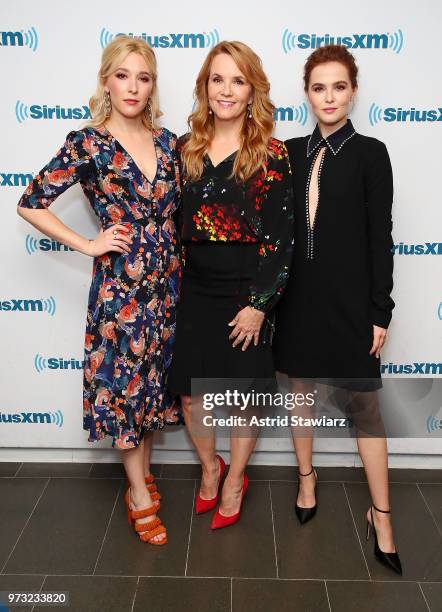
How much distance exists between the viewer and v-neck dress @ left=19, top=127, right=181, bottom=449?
2.11m

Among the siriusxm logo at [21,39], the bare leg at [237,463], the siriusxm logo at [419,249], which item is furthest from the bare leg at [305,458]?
the siriusxm logo at [21,39]

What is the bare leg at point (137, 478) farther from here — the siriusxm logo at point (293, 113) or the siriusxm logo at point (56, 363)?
the siriusxm logo at point (293, 113)

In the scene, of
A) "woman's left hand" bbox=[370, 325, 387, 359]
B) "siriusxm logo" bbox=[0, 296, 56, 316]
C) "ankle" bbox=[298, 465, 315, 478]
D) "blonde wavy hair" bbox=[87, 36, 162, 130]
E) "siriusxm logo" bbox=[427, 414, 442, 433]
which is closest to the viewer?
"blonde wavy hair" bbox=[87, 36, 162, 130]

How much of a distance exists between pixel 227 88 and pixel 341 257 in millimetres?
675

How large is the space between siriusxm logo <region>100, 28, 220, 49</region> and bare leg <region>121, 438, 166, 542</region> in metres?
1.53

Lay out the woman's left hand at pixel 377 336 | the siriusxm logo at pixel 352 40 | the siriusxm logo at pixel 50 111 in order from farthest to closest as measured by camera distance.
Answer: the siriusxm logo at pixel 50 111 < the siriusxm logo at pixel 352 40 < the woman's left hand at pixel 377 336

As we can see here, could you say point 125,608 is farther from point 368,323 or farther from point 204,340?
point 368,323

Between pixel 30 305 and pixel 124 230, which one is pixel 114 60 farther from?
pixel 30 305

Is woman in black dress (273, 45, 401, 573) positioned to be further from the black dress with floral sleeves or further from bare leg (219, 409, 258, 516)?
bare leg (219, 409, 258, 516)

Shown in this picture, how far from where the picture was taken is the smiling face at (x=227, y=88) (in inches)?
81.5

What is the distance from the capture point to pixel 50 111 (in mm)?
2494

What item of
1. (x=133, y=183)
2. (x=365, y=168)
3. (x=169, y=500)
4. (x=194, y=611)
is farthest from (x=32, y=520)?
(x=365, y=168)

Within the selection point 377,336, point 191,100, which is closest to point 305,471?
point 377,336

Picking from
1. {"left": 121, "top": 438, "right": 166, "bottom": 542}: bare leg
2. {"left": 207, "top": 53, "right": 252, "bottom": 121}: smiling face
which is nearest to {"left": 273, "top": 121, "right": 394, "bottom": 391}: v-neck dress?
{"left": 207, "top": 53, "right": 252, "bottom": 121}: smiling face
